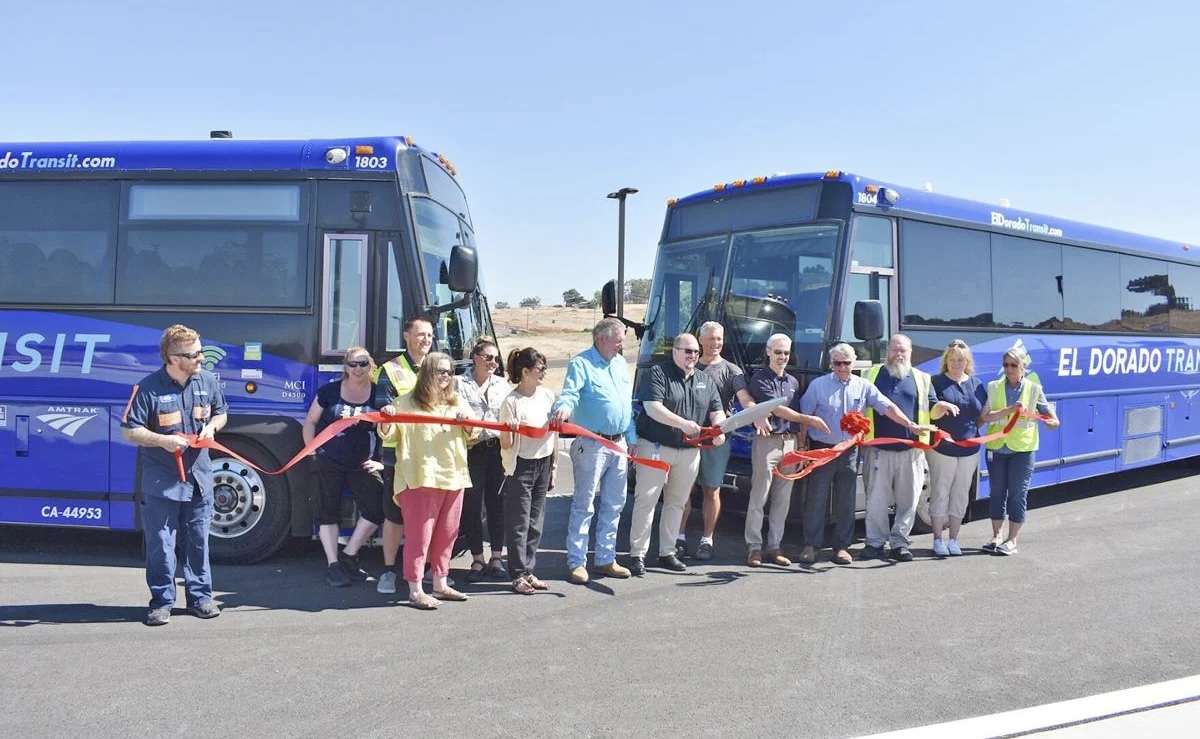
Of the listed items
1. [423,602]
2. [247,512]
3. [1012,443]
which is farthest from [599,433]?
[1012,443]

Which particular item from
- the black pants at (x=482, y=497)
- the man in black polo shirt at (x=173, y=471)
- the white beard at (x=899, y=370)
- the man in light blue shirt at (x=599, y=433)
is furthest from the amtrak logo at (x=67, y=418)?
the white beard at (x=899, y=370)

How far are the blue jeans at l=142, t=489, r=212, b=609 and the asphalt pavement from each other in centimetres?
21

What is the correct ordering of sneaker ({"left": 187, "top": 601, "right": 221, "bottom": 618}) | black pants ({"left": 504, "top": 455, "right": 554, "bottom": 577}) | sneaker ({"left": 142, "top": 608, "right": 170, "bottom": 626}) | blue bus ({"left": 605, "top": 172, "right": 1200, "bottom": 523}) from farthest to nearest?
blue bus ({"left": 605, "top": 172, "right": 1200, "bottom": 523}) < black pants ({"left": 504, "top": 455, "right": 554, "bottom": 577}) < sneaker ({"left": 187, "top": 601, "right": 221, "bottom": 618}) < sneaker ({"left": 142, "top": 608, "right": 170, "bottom": 626})

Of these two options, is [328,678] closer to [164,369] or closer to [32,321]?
[164,369]

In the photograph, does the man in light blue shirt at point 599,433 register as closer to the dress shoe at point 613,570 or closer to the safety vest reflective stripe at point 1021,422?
the dress shoe at point 613,570

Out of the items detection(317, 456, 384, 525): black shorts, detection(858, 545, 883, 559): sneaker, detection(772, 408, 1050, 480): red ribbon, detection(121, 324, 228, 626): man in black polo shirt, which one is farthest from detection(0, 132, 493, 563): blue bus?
detection(858, 545, 883, 559): sneaker

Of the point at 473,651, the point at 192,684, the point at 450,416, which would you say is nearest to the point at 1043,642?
the point at 473,651

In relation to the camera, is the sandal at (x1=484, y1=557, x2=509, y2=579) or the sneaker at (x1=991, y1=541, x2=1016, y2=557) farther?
the sneaker at (x1=991, y1=541, x2=1016, y2=557)

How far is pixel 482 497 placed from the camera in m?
6.76

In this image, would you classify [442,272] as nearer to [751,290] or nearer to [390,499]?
[390,499]

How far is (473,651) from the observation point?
16.7 feet

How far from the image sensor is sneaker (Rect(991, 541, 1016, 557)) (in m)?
7.67

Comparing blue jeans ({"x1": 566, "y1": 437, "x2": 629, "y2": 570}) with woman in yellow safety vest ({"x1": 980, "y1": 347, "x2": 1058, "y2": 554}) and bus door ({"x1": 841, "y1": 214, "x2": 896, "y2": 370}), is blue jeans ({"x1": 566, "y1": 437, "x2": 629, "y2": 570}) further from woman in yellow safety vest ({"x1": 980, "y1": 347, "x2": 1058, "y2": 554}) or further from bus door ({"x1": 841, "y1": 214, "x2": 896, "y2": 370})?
woman in yellow safety vest ({"x1": 980, "y1": 347, "x2": 1058, "y2": 554})

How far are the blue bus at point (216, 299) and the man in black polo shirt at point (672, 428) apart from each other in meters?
1.73
